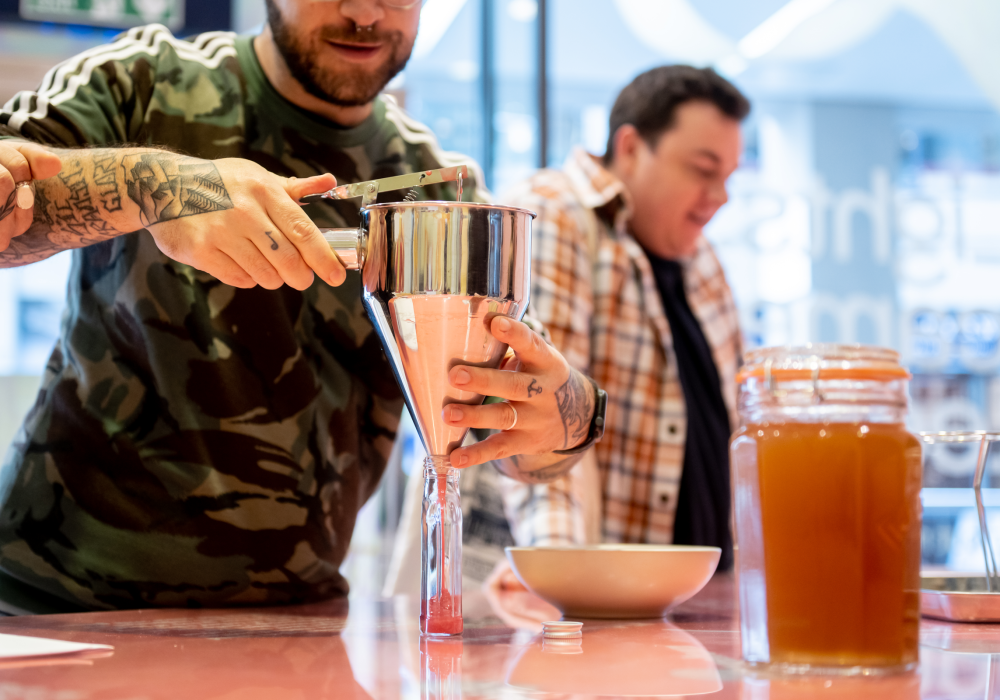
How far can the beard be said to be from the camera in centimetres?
124

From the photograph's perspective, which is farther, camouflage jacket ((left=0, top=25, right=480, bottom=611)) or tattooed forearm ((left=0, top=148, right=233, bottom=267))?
camouflage jacket ((left=0, top=25, right=480, bottom=611))

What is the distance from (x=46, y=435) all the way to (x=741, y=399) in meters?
0.90

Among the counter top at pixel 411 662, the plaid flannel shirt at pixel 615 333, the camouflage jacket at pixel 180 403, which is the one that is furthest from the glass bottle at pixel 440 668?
the plaid flannel shirt at pixel 615 333

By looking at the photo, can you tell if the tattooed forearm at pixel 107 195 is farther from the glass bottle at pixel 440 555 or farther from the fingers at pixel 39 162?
the glass bottle at pixel 440 555

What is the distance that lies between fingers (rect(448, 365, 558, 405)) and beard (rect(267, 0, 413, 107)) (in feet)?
1.76

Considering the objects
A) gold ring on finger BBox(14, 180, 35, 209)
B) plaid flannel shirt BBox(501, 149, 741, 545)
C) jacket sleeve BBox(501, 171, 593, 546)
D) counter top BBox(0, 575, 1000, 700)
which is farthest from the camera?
plaid flannel shirt BBox(501, 149, 741, 545)

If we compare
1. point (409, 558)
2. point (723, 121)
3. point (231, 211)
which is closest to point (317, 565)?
point (231, 211)

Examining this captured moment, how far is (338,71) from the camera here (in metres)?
1.25

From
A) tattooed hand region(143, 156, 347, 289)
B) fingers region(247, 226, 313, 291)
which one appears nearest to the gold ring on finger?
tattooed hand region(143, 156, 347, 289)

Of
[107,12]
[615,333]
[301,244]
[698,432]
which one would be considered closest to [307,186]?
[301,244]

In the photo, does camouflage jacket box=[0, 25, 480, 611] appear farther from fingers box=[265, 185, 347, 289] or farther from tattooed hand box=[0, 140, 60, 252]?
fingers box=[265, 185, 347, 289]

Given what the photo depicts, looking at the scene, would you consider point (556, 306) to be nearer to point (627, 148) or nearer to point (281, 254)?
point (627, 148)

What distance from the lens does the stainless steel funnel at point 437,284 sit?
75 cm

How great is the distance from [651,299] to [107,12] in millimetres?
1901
